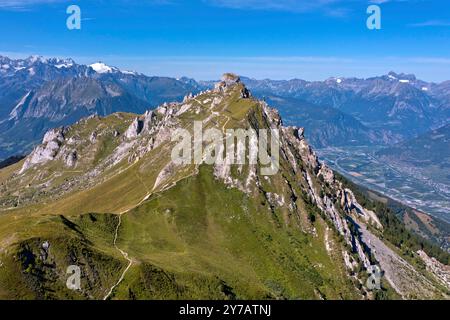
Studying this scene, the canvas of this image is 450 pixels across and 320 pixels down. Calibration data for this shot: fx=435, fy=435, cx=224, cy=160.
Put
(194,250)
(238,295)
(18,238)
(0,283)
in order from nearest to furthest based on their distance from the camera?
(0,283) → (18,238) → (238,295) → (194,250)

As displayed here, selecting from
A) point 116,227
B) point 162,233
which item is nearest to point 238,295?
point 162,233
